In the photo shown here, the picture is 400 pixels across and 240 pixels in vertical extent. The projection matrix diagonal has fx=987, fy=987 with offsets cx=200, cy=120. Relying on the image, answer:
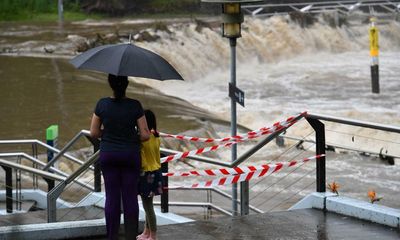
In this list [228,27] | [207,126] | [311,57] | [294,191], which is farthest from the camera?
[311,57]

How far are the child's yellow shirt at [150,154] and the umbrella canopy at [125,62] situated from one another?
1.85 ft

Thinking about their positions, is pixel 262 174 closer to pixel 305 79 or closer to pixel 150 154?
pixel 150 154

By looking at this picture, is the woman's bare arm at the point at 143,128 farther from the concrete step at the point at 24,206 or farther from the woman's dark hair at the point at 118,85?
the concrete step at the point at 24,206

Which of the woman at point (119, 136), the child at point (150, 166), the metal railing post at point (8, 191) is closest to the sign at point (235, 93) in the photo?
the metal railing post at point (8, 191)

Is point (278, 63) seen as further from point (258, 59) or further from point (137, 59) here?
point (137, 59)

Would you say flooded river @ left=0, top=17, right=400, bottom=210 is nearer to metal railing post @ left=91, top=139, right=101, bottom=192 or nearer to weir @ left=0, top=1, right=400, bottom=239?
weir @ left=0, top=1, right=400, bottom=239

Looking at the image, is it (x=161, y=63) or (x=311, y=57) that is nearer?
(x=161, y=63)

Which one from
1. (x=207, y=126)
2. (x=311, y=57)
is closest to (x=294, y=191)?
(x=207, y=126)

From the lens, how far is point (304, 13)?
164 ft

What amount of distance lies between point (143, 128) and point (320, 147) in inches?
103

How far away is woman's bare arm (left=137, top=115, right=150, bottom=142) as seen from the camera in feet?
25.7

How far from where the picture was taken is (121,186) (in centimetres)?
802

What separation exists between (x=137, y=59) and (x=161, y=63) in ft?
0.97

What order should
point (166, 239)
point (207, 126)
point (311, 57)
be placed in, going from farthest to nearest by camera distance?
point (311, 57) → point (207, 126) → point (166, 239)
